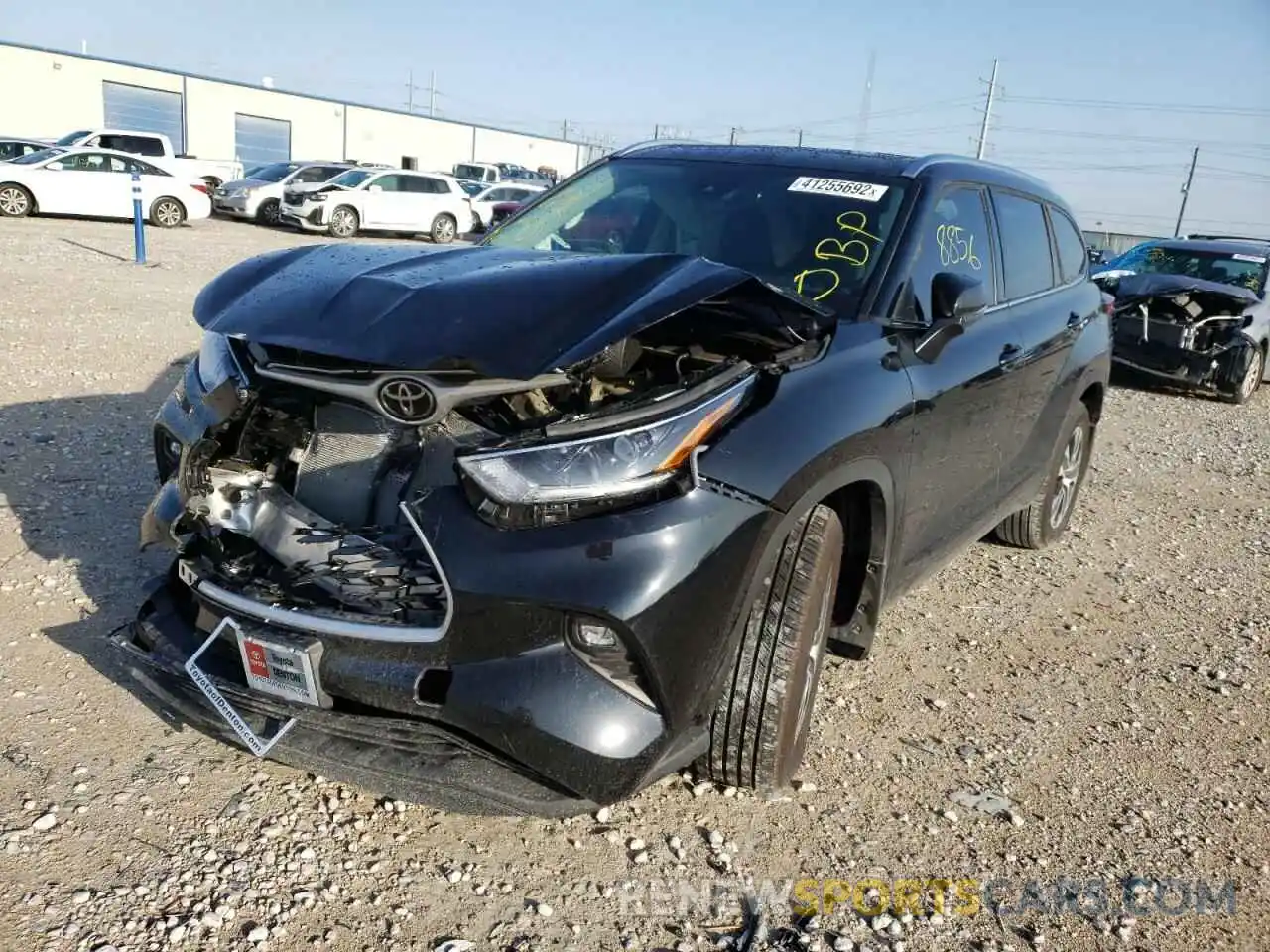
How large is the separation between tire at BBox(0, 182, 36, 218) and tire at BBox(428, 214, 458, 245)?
26.2ft

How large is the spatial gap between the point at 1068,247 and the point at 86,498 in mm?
4807

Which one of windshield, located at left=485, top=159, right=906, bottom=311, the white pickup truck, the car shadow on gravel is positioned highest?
windshield, located at left=485, top=159, right=906, bottom=311

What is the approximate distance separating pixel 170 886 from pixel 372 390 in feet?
4.07

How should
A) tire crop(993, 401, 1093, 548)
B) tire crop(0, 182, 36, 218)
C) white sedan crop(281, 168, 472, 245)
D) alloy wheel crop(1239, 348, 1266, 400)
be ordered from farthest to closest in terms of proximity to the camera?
white sedan crop(281, 168, 472, 245), tire crop(0, 182, 36, 218), alloy wheel crop(1239, 348, 1266, 400), tire crop(993, 401, 1093, 548)

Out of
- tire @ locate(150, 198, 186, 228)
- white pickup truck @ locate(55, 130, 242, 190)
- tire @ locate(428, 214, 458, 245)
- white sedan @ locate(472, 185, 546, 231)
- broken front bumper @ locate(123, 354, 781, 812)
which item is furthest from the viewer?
white sedan @ locate(472, 185, 546, 231)

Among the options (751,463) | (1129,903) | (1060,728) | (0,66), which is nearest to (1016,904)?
(1129,903)

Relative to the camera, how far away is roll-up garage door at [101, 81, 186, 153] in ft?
121

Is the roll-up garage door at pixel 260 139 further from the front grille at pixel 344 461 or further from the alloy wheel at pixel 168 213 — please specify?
the front grille at pixel 344 461

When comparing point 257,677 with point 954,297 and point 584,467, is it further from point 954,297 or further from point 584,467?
point 954,297

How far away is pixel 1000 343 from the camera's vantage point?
3.63 meters

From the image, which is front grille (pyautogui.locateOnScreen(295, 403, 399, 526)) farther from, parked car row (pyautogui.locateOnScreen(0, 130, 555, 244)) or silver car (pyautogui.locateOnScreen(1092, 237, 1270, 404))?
parked car row (pyautogui.locateOnScreen(0, 130, 555, 244))

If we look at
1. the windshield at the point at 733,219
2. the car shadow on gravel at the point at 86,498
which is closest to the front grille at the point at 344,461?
the car shadow on gravel at the point at 86,498

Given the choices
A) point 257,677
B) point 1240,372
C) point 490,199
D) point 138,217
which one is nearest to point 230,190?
point 490,199

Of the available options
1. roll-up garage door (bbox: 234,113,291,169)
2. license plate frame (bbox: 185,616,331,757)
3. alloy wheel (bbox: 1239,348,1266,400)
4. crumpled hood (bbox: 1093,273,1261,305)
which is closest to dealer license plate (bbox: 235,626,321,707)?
license plate frame (bbox: 185,616,331,757)
